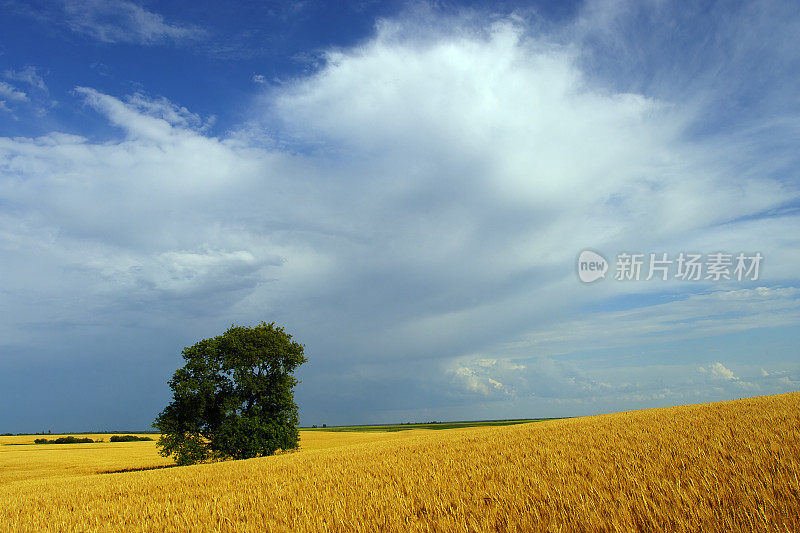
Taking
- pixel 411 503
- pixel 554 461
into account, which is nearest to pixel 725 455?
pixel 554 461

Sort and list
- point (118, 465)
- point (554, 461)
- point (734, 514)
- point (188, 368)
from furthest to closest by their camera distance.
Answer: point (118, 465) → point (188, 368) → point (554, 461) → point (734, 514)

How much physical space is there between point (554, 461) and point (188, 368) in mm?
32626

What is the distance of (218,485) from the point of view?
1143 cm

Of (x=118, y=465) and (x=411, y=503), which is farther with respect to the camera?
(x=118, y=465)

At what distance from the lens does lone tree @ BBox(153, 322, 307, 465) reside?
33.5m

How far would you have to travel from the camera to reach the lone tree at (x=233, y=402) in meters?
33.5

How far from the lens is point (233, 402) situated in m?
34.0

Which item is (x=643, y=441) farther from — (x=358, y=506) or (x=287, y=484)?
(x=287, y=484)

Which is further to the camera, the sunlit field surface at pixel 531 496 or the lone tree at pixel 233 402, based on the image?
the lone tree at pixel 233 402

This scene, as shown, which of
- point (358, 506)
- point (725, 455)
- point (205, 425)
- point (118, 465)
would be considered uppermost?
point (725, 455)

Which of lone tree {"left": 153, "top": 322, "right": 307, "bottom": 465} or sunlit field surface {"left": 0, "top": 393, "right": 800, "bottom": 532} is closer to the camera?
sunlit field surface {"left": 0, "top": 393, "right": 800, "bottom": 532}

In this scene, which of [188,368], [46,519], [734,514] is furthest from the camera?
[188,368]

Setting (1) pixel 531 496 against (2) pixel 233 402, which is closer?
(1) pixel 531 496

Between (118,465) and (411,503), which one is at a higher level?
(411,503)
